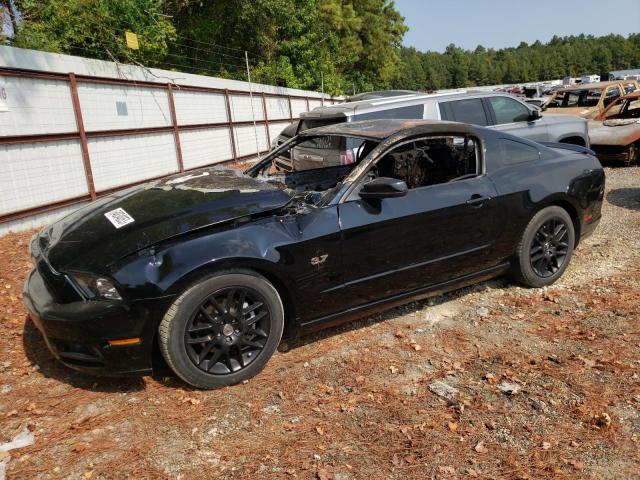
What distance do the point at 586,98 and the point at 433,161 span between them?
10520 millimetres

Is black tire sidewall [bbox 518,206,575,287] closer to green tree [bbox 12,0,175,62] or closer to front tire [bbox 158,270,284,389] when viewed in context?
front tire [bbox 158,270,284,389]

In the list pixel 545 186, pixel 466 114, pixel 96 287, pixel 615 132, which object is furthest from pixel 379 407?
pixel 615 132

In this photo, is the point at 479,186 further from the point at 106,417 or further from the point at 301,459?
the point at 106,417

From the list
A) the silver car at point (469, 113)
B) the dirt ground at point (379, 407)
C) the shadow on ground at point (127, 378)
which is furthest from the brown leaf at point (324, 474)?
the silver car at point (469, 113)

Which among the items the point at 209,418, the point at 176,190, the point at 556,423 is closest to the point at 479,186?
the point at 556,423

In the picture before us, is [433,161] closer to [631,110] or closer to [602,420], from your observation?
[602,420]

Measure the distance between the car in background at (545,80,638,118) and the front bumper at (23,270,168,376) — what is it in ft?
39.9

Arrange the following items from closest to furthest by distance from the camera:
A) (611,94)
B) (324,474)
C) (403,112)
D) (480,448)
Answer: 1. (324,474)
2. (480,448)
3. (403,112)
4. (611,94)

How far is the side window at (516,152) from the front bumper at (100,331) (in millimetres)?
3079

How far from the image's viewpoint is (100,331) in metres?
2.65

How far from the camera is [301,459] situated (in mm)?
2371

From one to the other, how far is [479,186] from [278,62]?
69.6 ft

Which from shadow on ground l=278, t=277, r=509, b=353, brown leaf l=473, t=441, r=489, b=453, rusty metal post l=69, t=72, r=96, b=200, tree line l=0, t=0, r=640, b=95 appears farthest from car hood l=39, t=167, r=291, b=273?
tree line l=0, t=0, r=640, b=95

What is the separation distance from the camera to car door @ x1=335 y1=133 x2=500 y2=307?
10.9 ft
